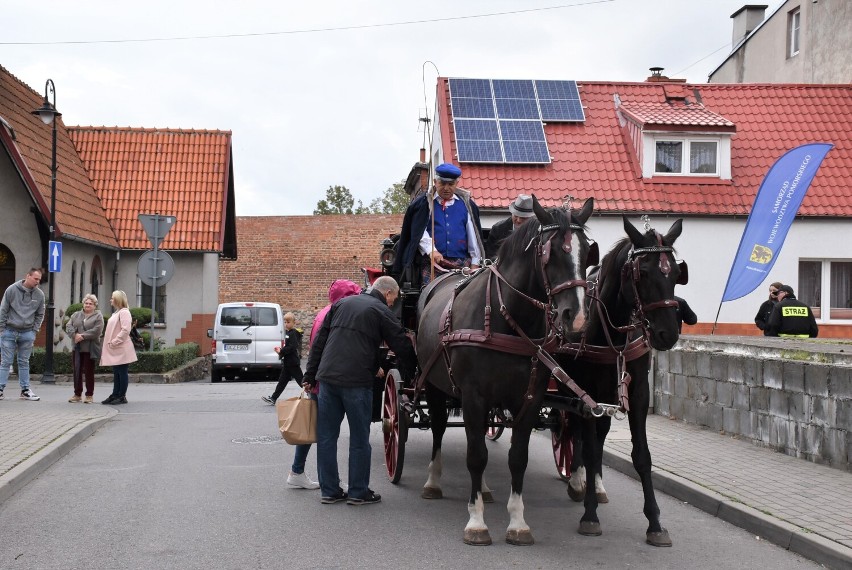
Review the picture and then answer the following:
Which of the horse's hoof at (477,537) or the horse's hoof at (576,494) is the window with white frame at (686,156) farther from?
the horse's hoof at (477,537)

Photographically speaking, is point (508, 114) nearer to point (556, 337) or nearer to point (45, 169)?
point (45, 169)

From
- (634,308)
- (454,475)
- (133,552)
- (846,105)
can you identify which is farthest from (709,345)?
(846,105)

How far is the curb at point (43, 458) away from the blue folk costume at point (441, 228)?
390cm

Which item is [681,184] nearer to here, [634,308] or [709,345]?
[709,345]

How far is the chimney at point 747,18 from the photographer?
125ft

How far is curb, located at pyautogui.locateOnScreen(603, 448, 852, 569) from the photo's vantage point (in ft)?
20.4

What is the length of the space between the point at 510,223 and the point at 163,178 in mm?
23962

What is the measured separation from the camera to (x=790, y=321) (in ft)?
49.6

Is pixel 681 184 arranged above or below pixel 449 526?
above

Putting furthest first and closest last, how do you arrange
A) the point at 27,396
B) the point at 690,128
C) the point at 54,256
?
the point at 690,128 → the point at 54,256 → the point at 27,396

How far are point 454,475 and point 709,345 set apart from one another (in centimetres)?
407

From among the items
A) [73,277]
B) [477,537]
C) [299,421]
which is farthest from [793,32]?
[477,537]

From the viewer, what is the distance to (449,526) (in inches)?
292

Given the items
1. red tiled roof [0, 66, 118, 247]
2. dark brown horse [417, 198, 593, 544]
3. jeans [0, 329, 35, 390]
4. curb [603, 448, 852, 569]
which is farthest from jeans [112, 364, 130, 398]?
dark brown horse [417, 198, 593, 544]
